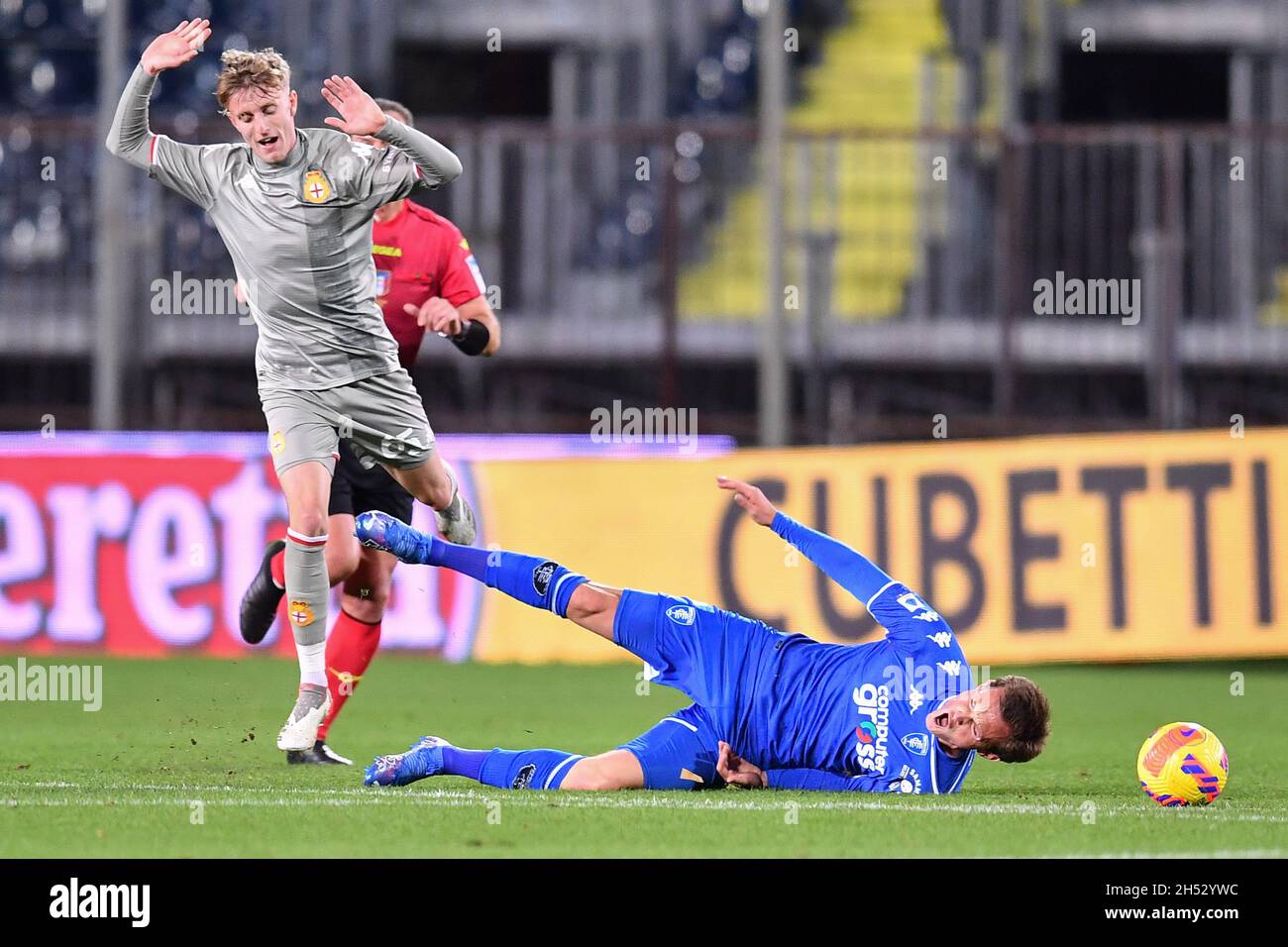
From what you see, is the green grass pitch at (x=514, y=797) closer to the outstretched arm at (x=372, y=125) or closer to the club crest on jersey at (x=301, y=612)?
the club crest on jersey at (x=301, y=612)

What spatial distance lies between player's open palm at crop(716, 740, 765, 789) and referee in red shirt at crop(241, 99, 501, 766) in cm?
174

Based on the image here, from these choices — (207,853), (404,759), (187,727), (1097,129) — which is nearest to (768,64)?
(1097,129)

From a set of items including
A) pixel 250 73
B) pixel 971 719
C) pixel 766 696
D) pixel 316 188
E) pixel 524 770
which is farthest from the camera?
pixel 316 188

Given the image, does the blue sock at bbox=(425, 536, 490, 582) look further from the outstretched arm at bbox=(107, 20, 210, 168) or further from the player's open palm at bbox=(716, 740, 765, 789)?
the outstretched arm at bbox=(107, 20, 210, 168)

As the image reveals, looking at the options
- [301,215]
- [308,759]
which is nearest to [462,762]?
[308,759]

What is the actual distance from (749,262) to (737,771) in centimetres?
921

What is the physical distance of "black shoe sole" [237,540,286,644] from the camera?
27.9 feet

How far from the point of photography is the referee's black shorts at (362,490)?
8.56 m

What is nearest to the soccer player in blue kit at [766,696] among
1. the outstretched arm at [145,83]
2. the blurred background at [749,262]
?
the outstretched arm at [145,83]

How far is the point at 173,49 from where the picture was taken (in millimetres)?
7590

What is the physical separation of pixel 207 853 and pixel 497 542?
6474 millimetres

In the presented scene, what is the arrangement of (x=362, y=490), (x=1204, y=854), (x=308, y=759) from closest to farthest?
(x=1204, y=854) → (x=308, y=759) → (x=362, y=490)

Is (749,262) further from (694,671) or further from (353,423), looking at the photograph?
(694,671)

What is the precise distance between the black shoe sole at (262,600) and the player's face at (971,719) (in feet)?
9.11
